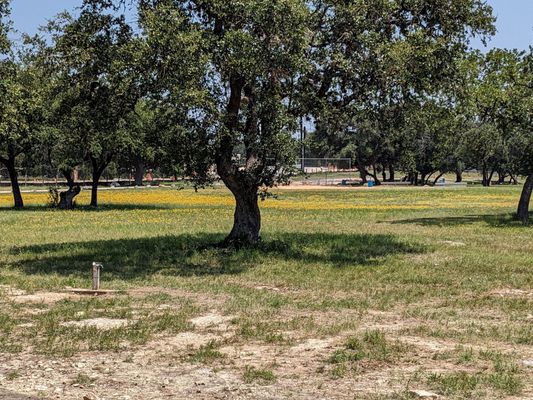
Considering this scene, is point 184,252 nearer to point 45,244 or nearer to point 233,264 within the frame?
point 233,264

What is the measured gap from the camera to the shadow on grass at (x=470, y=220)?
27922 millimetres

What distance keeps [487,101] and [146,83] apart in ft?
50.2

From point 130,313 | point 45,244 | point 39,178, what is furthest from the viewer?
point 39,178

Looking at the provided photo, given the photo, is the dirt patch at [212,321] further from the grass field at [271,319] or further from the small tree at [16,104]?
the small tree at [16,104]

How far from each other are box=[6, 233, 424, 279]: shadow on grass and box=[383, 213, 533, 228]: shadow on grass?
25.3 feet

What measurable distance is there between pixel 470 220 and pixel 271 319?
858 inches

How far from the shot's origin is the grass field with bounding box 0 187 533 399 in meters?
7.04

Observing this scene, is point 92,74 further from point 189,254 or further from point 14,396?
point 14,396

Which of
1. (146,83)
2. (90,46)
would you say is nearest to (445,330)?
(146,83)

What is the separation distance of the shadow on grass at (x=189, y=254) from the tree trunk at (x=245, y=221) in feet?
1.21

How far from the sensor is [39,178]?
322 feet

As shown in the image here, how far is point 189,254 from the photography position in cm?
1778

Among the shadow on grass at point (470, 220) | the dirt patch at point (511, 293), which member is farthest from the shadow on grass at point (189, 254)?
the shadow on grass at point (470, 220)

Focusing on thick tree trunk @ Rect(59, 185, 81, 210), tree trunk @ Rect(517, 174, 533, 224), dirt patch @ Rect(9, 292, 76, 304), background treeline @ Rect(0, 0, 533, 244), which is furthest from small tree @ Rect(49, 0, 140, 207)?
thick tree trunk @ Rect(59, 185, 81, 210)
